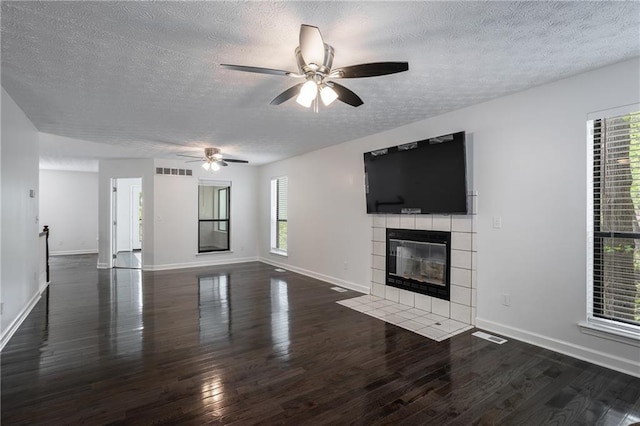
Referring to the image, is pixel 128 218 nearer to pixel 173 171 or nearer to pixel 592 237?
pixel 173 171

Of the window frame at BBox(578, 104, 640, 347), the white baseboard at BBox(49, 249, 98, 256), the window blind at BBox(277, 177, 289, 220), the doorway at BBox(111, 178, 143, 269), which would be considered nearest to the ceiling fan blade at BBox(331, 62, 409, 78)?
the window frame at BBox(578, 104, 640, 347)

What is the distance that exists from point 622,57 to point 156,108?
14.4 ft

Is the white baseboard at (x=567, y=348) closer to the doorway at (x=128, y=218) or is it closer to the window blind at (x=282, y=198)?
the window blind at (x=282, y=198)

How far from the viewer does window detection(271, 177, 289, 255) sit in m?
7.57

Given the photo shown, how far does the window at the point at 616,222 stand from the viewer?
101 inches

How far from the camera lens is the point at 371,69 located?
204 cm

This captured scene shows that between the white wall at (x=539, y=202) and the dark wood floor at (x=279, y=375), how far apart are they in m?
0.29

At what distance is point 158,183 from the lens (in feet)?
23.0

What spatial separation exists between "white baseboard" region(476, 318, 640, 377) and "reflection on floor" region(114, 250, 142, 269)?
7.13m

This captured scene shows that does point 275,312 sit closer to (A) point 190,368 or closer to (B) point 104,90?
(A) point 190,368

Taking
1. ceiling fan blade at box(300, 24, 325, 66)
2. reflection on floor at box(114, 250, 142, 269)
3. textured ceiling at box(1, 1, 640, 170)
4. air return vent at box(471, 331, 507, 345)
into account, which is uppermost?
textured ceiling at box(1, 1, 640, 170)

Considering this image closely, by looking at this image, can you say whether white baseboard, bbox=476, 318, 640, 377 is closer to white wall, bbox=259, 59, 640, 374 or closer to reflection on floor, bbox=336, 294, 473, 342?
white wall, bbox=259, 59, 640, 374

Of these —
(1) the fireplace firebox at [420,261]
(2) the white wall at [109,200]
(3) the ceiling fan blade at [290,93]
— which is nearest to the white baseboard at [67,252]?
(2) the white wall at [109,200]

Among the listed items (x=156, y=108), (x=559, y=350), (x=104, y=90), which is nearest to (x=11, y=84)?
(x=104, y=90)
